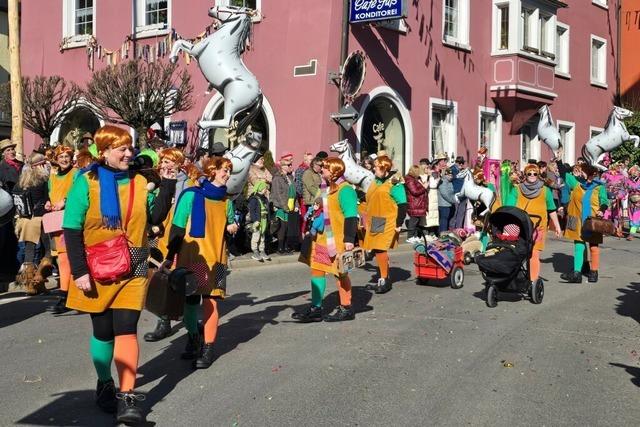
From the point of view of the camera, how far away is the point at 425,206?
16859 millimetres

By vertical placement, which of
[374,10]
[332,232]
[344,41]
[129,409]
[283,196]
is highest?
[374,10]

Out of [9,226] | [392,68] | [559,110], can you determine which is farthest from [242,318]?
[559,110]

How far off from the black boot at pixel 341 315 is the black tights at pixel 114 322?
3699 mm

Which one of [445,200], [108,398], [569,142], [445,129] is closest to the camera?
[108,398]

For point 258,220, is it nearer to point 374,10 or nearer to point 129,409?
point 374,10

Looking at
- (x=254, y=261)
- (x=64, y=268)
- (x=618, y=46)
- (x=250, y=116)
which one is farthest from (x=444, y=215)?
(x=618, y=46)

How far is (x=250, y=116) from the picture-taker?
620 inches

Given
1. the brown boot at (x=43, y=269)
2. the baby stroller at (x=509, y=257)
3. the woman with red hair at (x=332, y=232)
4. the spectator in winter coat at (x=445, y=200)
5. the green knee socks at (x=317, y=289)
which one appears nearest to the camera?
the woman with red hair at (x=332, y=232)

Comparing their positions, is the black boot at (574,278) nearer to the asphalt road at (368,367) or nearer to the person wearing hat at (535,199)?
the person wearing hat at (535,199)

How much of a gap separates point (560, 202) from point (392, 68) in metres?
5.70

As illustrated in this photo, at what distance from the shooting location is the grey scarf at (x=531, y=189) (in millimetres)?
10789

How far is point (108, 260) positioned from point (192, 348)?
2095 millimetres

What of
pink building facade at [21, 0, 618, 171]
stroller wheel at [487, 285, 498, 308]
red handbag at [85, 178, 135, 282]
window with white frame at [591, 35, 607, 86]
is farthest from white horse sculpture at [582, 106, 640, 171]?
red handbag at [85, 178, 135, 282]

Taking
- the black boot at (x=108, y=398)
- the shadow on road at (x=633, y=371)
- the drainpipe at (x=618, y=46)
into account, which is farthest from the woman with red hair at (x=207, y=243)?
the drainpipe at (x=618, y=46)
